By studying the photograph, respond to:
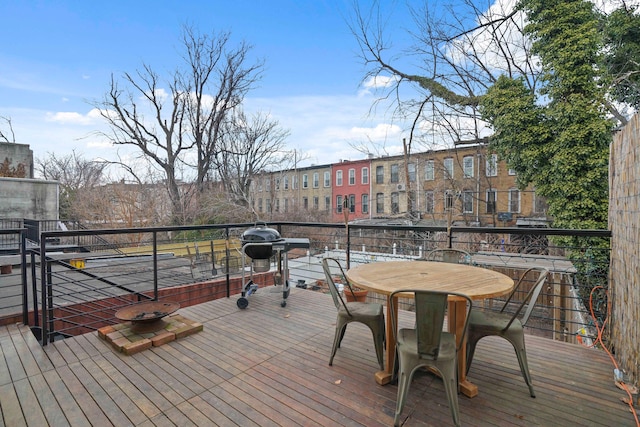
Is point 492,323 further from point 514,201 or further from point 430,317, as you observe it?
point 514,201

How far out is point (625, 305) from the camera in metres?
2.31

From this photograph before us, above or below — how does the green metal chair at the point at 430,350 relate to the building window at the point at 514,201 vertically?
below

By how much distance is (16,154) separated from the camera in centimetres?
1185

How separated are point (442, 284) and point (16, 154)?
634 inches

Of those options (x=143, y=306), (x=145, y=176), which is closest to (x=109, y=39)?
(x=145, y=176)

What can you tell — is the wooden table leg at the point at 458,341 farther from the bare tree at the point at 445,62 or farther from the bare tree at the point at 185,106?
the bare tree at the point at 185,106

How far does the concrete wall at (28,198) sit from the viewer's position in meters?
9.66

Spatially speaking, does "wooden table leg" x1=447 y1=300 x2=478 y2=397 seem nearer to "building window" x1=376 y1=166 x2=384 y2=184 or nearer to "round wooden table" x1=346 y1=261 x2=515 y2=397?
"round wooden table" x1=346 y1=261 x2=515 y2=397

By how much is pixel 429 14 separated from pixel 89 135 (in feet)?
50.7

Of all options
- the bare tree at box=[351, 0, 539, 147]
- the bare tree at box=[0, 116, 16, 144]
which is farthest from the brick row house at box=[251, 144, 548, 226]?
the bare tree at box=[0, 116, 16, 144]

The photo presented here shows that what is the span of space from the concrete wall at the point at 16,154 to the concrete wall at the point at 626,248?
16.7 metres

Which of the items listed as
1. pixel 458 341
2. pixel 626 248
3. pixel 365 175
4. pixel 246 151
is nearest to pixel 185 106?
pixel 246 151

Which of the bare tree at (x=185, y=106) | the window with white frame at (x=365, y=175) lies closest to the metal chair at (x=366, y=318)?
the bare tree at (x=185, y=106)

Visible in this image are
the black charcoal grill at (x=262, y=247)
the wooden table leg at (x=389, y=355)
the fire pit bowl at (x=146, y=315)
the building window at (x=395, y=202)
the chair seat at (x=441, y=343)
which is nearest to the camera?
the chair seat at (x=441, y=343)
